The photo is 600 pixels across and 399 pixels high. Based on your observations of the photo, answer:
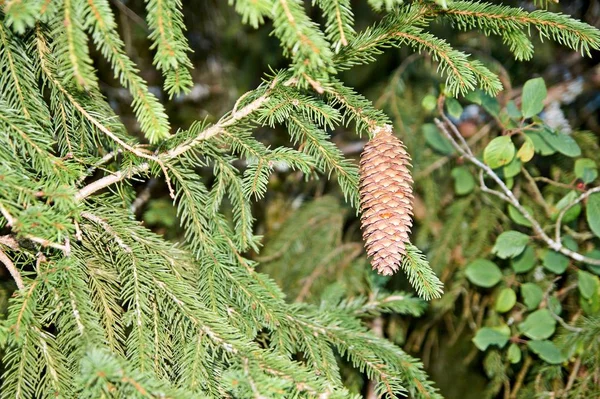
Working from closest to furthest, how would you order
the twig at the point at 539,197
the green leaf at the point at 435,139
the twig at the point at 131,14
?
the twig at the point at 539,197 < the green leaf at the point at 435,139 < the twig at the point at 131,14

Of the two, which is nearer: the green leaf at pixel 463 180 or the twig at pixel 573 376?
the twig at pixel 573 376

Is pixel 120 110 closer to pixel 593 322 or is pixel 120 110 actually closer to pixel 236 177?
pixel 236 177

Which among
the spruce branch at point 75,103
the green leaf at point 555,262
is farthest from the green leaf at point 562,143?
the spruce branch at point 75,103

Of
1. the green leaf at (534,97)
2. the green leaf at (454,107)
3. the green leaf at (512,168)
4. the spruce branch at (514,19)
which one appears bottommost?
the green leaf at (512,168)

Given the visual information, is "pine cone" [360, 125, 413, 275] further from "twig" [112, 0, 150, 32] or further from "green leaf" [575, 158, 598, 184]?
"twig" [112, 0, 150, 32]

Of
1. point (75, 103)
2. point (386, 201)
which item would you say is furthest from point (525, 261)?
point (75, 103)

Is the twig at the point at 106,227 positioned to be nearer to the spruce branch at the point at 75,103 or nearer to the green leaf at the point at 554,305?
the spruce branch at the point at 75,103
